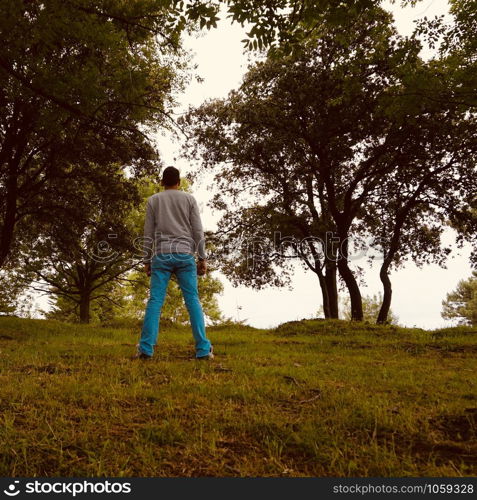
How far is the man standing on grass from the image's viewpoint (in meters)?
5.54

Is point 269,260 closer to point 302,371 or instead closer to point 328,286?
point 328,286

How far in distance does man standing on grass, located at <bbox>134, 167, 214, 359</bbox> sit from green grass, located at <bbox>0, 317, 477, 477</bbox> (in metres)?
0.42

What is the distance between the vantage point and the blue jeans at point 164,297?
217 inches

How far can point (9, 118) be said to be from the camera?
1194 centimetres

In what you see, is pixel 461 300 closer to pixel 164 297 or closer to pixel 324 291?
pixel 324 291

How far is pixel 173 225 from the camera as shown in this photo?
18.7ft

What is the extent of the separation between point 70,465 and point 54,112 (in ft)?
24.4

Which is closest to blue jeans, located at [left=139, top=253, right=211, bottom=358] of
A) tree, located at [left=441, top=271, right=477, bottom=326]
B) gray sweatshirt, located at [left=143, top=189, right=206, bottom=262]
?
gray sweatshirt, located at [left=143, top=189, right=206, bottom=262]

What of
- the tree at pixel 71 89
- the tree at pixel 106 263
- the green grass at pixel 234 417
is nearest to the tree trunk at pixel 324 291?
the tree at pixel 106 263

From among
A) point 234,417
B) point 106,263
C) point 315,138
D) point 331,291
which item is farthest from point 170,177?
point 106,263

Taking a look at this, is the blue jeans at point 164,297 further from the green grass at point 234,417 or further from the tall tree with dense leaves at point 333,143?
the tall tree with dense leaves at point 333,143

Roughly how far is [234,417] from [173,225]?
3.35 meters

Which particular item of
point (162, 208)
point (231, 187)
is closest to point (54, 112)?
point (162, 208)

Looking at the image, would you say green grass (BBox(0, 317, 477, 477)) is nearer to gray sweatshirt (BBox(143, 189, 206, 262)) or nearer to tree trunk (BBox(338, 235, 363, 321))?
gray sweatshirt (BBox(143, 189, 206, 262))
